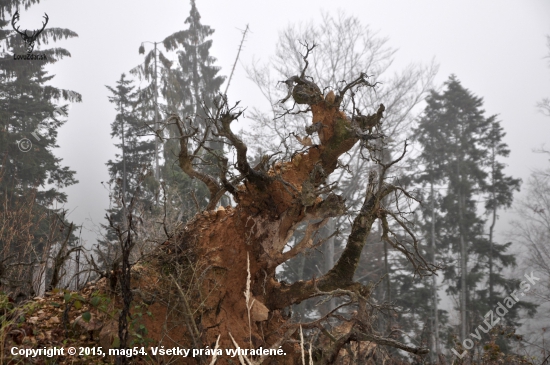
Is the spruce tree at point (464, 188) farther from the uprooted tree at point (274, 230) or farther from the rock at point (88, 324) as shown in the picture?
Answer: the rock at point (88, 324)

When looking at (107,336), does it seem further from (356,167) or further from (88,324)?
(356,167)

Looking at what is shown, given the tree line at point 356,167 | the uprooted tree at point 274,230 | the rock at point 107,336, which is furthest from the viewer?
the tree line at point 356,167

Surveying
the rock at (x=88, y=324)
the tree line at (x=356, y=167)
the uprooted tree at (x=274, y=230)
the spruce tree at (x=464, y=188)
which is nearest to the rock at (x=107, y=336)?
the rock at (x=88, y=324)

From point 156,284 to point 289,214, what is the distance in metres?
1.70

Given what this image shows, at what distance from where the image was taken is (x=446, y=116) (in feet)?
60.4

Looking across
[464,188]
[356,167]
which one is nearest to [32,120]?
[356,167]

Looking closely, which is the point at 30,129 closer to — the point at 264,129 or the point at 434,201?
the point at 264,129

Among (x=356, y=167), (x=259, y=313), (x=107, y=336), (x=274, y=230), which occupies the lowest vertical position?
(x=107, y=336)

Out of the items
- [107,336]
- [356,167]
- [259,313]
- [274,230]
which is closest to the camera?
[107,336]

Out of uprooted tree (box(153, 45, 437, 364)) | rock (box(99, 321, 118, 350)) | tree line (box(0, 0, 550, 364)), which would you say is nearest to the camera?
rock (box(99, 321, 118, 350))

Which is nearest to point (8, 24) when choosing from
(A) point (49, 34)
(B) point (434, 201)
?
(A) point (49, 34)

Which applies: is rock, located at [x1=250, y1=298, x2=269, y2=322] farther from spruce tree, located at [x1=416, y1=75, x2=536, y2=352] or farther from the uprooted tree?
spruce tree, located at [x1=416, y1=75, x2=536, y2=352]

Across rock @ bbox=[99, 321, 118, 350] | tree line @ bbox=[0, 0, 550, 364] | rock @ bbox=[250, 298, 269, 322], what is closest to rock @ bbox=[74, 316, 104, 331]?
rock @ bbox=[99, 321, 118, 350]

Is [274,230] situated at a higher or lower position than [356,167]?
lower
